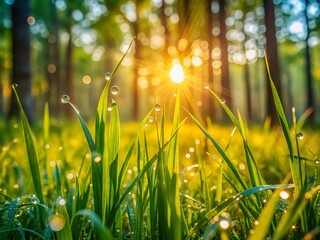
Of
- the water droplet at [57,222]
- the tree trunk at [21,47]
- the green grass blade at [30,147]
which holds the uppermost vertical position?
the tree trunk at [21,47]

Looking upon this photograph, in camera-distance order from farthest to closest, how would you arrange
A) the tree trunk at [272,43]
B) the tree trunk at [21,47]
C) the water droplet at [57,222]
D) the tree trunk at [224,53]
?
the tree trunk at [224,53] < the tree trunk at [272,43] < the tree trunk at [21,47] < the water droplet at [57,222]

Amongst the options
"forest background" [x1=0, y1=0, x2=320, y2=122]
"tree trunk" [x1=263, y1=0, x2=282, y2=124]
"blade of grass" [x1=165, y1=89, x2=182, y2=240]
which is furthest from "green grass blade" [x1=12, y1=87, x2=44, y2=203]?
"tree trunk" [x1=263, y1=0, x2=282, y2=124]

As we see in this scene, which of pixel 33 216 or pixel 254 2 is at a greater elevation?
pixel 254 2

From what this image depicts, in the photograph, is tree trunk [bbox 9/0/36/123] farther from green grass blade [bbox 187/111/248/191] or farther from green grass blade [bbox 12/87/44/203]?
green grass blade [bbox 187/111/248/191]

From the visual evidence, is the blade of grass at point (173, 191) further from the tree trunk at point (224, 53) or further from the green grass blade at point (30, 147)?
the tree trunk at point (224, 53)

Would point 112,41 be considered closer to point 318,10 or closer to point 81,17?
point 81,17

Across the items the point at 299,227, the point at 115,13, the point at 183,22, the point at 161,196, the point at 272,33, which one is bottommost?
the point at 299,227

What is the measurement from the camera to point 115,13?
1666 cm

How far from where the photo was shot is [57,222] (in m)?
0.80

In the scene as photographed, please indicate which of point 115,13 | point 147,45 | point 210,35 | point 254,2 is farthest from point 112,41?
point 210,35

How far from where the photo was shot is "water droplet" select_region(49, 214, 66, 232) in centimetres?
78

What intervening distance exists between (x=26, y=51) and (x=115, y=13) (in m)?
9.58

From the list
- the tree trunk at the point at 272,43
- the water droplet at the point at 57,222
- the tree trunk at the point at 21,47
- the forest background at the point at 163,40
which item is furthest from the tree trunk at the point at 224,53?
the water droplet at the point at 57,222

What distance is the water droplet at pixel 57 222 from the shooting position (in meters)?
0.78
